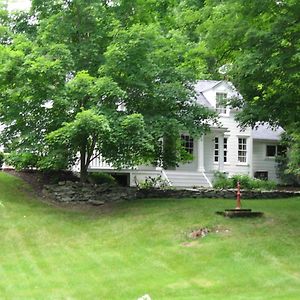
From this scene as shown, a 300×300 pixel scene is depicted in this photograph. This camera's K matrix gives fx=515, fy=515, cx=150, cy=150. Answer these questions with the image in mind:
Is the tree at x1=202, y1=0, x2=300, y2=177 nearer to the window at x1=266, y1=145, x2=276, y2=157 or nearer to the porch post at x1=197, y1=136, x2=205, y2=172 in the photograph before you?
the porch post at x1=197, y1=136, x2=205, y2=172

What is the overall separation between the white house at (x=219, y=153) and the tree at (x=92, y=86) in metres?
5.32

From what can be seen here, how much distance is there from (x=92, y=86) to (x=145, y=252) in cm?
641

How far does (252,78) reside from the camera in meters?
15.6

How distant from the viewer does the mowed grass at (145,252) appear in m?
9.74

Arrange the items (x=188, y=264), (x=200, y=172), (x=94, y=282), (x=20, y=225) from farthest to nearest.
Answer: (x=200, y=172) < (x=20, y=225) < (x=188, y=264) < (x=94, y=282)

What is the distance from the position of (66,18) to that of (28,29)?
1.99 m

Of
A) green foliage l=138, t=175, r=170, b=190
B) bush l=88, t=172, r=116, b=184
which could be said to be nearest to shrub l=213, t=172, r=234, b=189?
green foliage l=138, t=175, r=170, b=190

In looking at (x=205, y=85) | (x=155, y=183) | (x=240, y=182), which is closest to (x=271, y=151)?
(x=205, y=85)

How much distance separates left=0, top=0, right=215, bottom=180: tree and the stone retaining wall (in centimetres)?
92

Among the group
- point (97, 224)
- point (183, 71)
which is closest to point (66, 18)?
point (183, 71)

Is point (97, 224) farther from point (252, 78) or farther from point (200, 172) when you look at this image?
point (200, 172)

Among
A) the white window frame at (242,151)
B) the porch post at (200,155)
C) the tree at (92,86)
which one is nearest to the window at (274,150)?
the white window frame at (242,151)

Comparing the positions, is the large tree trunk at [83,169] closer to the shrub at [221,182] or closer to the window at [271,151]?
the shrub at [221,182]

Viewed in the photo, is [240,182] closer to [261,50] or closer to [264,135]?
[264,135]
